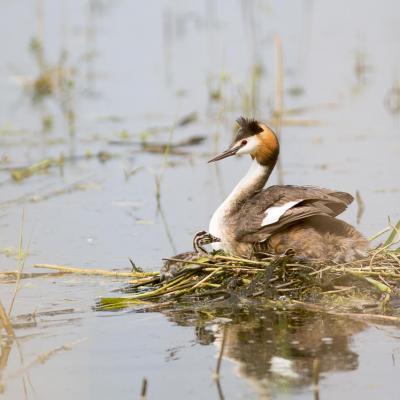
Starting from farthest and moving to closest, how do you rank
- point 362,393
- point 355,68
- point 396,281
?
point 355,68, point 396,281, point 362,393

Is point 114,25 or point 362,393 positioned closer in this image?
point 362,393

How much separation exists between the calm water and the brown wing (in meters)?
0.73

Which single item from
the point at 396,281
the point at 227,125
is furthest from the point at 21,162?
the point at 396,281

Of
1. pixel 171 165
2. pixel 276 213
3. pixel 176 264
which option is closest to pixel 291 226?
pixel 276 213

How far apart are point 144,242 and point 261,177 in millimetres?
1360

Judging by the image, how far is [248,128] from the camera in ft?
26.9

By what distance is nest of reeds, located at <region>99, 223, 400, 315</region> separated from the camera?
279 inches

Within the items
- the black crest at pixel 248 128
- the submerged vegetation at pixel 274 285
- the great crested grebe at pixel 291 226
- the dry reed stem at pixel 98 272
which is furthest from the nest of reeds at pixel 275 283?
the black crest at pixel 248 128

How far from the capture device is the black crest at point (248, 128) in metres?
8.16

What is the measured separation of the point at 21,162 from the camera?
1187 centimetres

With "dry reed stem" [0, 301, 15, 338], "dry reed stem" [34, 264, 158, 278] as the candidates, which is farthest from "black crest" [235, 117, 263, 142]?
"dry reed stem" [0, 301, 15, 338]

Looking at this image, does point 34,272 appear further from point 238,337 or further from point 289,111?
point 289,111

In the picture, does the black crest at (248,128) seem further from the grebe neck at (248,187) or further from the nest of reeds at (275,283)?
the nest of reeds at (275,283)

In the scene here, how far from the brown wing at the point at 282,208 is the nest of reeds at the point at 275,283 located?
10.0 inches
